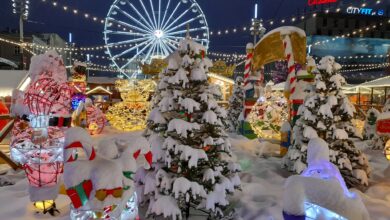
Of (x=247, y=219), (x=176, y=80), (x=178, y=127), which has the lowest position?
(x=247, y=219)

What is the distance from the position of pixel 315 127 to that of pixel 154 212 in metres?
3.14

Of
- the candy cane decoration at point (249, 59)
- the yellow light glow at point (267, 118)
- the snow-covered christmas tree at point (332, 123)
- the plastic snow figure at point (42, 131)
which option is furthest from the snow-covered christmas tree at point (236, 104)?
the plastic snow figure at point (42, 131)

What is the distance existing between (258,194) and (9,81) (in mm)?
12665

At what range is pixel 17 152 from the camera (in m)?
3.62

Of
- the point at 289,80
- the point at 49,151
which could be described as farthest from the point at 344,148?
the point at 49,151

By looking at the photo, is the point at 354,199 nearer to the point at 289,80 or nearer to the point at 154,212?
the point at 154,212

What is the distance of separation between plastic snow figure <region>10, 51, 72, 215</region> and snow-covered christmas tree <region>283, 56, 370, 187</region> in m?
3.65

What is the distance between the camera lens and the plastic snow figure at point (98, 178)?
2334mm

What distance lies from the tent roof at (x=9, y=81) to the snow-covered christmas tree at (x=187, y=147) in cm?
1138

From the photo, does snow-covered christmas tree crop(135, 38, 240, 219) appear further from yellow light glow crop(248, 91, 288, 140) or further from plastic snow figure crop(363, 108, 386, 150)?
plastic snow figure crop(363, 108, 386, 150)

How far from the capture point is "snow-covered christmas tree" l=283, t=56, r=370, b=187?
5.34 meters

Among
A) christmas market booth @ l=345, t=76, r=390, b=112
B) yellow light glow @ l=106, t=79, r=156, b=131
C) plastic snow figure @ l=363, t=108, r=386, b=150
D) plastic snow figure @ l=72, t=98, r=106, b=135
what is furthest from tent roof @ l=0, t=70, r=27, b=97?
christmas market booth @ l=345, t=76, r=390, b=112

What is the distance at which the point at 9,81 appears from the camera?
1394 cm

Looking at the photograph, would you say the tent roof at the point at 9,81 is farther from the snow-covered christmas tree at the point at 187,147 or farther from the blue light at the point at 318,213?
the blue light at the point at 318,213
